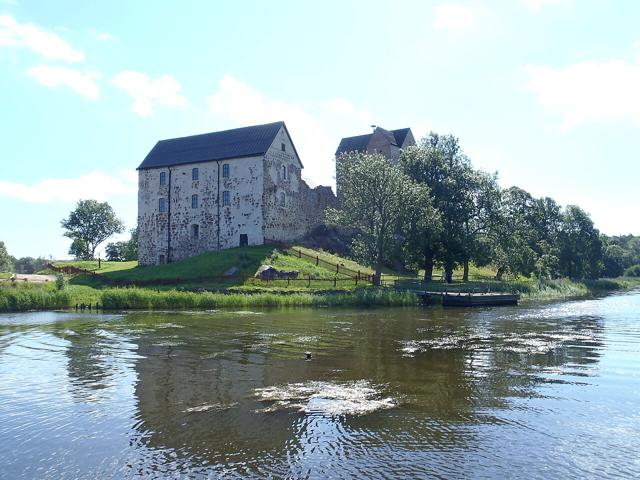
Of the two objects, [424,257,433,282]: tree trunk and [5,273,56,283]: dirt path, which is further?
[424,257,433,282]: tree trunk

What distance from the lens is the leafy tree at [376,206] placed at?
4775 centimetres

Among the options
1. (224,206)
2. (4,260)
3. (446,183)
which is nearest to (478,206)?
(446,183)

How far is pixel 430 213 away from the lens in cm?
4916

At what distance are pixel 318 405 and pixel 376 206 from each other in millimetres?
37797

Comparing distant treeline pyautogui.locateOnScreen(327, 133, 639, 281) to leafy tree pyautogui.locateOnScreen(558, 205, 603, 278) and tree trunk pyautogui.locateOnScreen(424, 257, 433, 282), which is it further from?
leafy tree pyautogui.locateOnScreen(558, 205, 603, 278)

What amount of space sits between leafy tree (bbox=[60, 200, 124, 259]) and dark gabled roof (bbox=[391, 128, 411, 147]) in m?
57.4

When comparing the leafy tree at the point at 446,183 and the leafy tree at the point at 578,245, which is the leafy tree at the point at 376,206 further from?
the leafy tree at the point at 578,245

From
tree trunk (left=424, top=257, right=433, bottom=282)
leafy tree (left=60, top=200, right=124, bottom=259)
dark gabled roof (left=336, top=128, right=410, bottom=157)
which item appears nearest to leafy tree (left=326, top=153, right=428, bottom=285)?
tree trunk (left=424, top=257, right=433, bottom=282)

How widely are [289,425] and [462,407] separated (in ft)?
13.1

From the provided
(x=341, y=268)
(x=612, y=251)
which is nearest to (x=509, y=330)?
(x=341, y=268)

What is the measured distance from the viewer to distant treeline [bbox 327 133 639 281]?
48.1m

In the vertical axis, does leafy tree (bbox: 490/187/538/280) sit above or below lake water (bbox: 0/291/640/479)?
above

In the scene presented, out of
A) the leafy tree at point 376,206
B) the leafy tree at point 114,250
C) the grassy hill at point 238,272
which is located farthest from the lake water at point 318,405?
the leafy tree at point 114,250

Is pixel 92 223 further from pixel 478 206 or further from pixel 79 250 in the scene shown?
pixel 478 206
